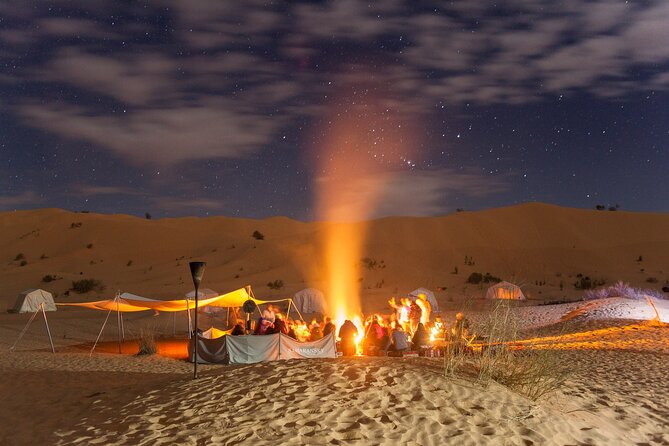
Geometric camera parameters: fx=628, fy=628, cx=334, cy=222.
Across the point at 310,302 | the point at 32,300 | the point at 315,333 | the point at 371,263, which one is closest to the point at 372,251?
the point at 371,263

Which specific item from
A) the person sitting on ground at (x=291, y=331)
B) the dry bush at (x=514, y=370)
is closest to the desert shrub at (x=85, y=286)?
the person sitting on ground at (x=291, y=331)

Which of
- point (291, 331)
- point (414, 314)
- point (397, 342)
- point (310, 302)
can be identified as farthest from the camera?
point (310, 302)

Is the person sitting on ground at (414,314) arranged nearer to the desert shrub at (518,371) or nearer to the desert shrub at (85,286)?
the desert shrub at (518,371)

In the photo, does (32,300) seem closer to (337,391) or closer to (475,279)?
(337,391)

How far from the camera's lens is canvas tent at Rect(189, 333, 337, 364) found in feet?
53.1

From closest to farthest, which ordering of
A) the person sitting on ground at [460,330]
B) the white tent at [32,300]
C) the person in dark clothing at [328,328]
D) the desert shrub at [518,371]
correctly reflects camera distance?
1. the desert shrub at [518,371]
2. the person sitting on ground at [460,330]
3. the person in dark clothing at [328,328]
4. the white tent at [32,300]

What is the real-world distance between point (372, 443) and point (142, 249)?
6765 centimetres

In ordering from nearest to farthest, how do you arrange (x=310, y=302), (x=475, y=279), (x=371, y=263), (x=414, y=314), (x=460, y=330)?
(x=460, y=330) → (x=414, y=314) → (x=310, y=302) → (x=475, y=279) → (x=371, y=263)

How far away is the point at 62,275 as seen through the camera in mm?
50156

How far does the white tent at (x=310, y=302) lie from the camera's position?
107 feet

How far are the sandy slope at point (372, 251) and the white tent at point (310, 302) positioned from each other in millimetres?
3475

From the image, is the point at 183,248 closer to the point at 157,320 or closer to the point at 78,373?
the point at 157,320

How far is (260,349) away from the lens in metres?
16.5

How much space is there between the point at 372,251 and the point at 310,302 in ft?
91.1
